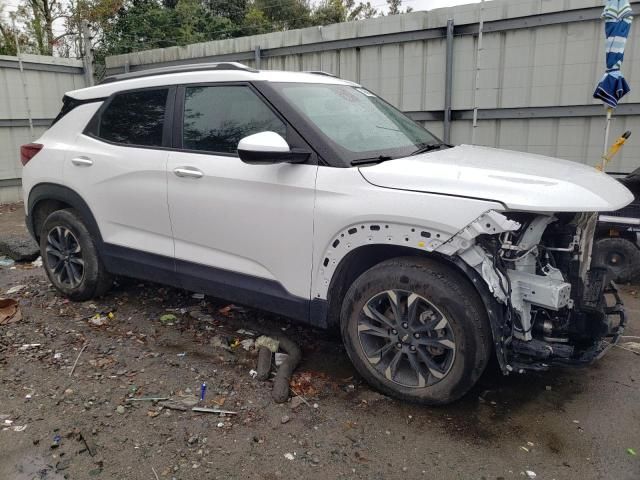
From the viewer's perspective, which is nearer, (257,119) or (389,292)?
(389,292)

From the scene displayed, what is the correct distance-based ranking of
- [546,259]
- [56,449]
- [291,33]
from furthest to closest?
[291,33]
[546,259]
[56,449]

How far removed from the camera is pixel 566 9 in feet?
21.2

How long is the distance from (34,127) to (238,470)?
33.9 ft

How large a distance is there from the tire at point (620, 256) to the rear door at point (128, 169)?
4178 millimetres

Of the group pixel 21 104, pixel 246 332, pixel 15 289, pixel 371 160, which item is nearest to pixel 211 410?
pixel 246 332

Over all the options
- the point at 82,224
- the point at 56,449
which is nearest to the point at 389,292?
the point at 56,449

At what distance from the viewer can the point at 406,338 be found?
117 inches

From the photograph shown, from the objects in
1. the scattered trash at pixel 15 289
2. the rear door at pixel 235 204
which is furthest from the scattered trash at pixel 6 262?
the rear door at pixel 235 204

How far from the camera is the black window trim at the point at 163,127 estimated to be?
386cm

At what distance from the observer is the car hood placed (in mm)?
2600

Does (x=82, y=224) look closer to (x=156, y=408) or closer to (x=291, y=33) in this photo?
(x=156, y=408)

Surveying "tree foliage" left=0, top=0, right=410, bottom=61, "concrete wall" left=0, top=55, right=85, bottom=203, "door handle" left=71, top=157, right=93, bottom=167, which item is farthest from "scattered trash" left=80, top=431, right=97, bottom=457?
"tree foliage" left=0, top=0, right=410, bottom=61

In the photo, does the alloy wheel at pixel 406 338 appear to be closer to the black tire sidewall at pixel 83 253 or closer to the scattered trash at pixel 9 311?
the black tire sidewall at pixel 83 253

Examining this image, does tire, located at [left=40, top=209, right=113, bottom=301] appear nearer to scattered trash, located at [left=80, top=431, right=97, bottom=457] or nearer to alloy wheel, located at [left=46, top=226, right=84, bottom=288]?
alloy wheel, located at [left=46, top=226, right=84, bottom=288]
